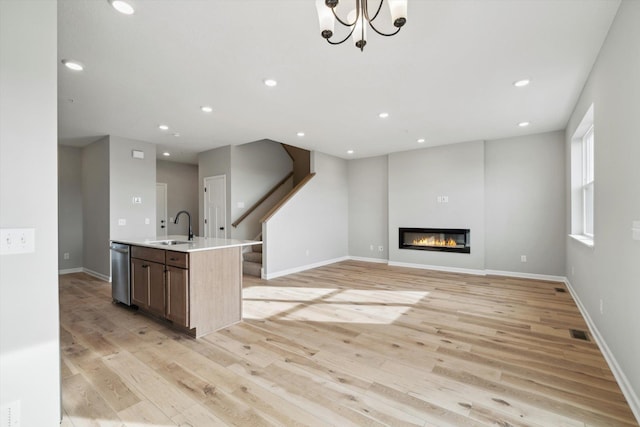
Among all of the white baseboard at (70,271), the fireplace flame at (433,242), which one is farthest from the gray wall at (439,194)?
the white baseboard at (70,271)

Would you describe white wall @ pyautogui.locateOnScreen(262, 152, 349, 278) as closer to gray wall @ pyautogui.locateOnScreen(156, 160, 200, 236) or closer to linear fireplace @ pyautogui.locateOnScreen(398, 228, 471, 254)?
linear fireplace @ pyautogui.locateOnScreen(398, 228, 471, 254)

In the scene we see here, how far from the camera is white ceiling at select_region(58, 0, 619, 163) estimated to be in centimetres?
206

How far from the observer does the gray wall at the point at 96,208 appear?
532 cm

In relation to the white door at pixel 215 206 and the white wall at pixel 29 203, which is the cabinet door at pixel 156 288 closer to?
the white wall at pixel 29 203

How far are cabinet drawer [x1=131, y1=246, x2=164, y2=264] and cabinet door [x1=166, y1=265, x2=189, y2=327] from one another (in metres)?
0.20

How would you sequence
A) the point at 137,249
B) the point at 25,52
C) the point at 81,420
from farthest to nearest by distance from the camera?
1. the point at 137,249
2. the point at 81,420
3. the point at 25,52

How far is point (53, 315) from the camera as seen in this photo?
1528mm

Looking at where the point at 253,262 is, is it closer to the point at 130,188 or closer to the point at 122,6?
the point at 130,188

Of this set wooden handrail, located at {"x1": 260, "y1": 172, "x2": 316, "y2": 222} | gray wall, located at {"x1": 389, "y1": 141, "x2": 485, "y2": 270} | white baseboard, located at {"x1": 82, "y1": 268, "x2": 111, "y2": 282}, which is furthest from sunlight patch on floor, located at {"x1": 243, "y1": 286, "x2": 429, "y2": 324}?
white baseboard, located at {"x1": 82, "y1": 268, "x2": 111, "y2": 282}

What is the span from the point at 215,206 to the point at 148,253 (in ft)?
10.6

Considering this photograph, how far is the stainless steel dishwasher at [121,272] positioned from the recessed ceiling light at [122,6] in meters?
2.66

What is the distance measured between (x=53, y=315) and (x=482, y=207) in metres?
6.34

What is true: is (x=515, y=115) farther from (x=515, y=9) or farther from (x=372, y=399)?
(x=372, y=399)

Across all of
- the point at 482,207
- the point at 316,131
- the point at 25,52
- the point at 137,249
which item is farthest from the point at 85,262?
Answer: the point at 482,207
